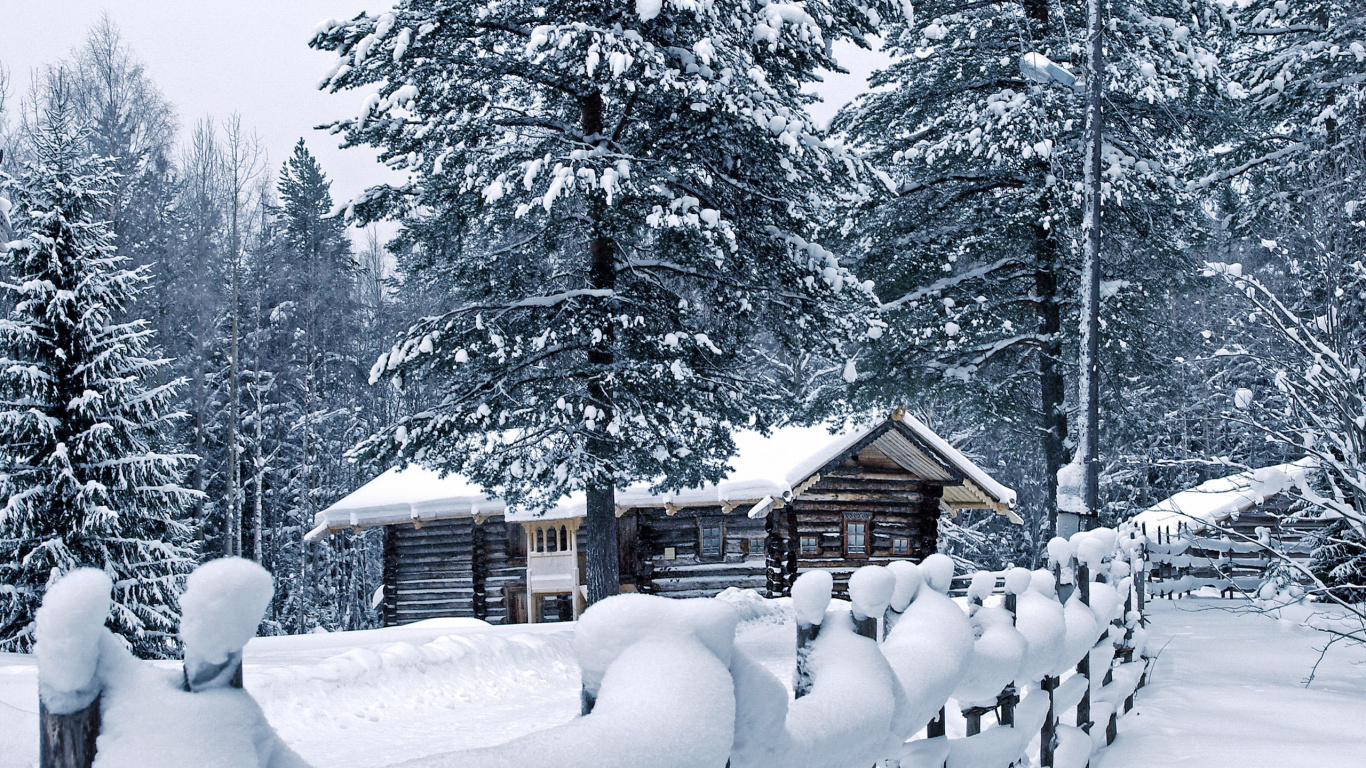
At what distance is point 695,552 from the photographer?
20.8m

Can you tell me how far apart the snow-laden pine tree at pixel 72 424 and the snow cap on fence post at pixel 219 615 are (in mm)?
15861

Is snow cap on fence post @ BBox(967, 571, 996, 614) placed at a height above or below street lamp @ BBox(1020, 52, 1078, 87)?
below

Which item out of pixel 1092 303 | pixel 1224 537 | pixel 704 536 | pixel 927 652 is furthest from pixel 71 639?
pixel 704 536

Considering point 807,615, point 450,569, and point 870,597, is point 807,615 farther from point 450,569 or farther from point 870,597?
point 450,569

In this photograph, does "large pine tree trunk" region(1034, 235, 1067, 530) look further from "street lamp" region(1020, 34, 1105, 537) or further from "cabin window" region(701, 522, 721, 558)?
"cabin window" region(701, 522, 721, 558)

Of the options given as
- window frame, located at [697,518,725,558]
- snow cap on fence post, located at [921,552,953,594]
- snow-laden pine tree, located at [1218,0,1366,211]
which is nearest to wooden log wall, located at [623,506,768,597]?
window frame, located at [697,518,725,558]

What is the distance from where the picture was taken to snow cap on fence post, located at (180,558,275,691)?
124 cm

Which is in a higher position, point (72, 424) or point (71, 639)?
point (72, 424)

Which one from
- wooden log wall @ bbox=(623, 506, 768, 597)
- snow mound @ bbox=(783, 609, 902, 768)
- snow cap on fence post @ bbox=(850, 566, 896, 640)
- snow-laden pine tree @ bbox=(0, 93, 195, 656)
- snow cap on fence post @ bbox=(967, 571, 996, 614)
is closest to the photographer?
snow mound @ bbox=(783, 609, 902, 768)

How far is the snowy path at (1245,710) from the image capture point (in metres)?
5.31

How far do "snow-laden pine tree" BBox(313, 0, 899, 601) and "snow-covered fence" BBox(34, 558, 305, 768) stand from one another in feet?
30.3

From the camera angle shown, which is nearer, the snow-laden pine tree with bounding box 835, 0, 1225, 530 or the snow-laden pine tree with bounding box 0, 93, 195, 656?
the snow-laden pine tree with bounding box 0, 93, 195, 656

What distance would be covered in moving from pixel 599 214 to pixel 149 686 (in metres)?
10.1

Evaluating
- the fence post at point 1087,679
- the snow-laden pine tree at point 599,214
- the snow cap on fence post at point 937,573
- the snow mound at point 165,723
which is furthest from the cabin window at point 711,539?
the snow mound at point 165,723
